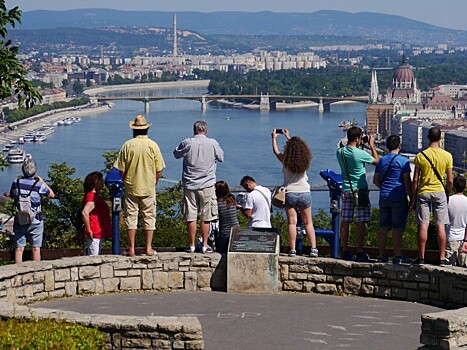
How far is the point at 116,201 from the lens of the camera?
6.46 meters

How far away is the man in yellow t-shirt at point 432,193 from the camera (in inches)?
235

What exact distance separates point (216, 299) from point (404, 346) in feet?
4.32

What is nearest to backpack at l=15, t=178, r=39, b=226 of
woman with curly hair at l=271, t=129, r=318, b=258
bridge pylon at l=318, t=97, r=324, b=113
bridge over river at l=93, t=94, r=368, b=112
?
woman with curly hair at l=271, t=129, r=318, b=258

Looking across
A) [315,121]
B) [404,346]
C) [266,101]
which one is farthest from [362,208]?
[266,101]

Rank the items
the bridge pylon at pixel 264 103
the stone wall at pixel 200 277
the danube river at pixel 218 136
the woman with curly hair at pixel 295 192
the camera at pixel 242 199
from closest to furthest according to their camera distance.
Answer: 1. the stone wall at pixel 200 277
2. the woman with curly hair at pixel 295 192
3. the camera at pixel 242 199
4. the danube river at pixel 218 136
5. the bridge pylon at pixel 264 103

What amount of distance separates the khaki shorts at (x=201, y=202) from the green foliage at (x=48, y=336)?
1961mm

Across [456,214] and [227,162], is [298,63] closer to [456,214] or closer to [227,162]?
[227,162]

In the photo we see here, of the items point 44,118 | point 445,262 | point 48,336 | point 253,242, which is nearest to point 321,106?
point 44,118

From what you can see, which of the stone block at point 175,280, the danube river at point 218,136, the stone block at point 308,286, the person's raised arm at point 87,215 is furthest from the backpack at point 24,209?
the danube river at point 218,136

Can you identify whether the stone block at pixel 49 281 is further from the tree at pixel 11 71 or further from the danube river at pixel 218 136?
→ the danube river at pixel 218 136

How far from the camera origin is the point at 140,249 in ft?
21.6

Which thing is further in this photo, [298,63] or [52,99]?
[298,63]

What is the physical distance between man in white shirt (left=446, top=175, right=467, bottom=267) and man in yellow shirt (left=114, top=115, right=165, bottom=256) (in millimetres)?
1438

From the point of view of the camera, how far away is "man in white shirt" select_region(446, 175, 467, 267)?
19.9 ft
